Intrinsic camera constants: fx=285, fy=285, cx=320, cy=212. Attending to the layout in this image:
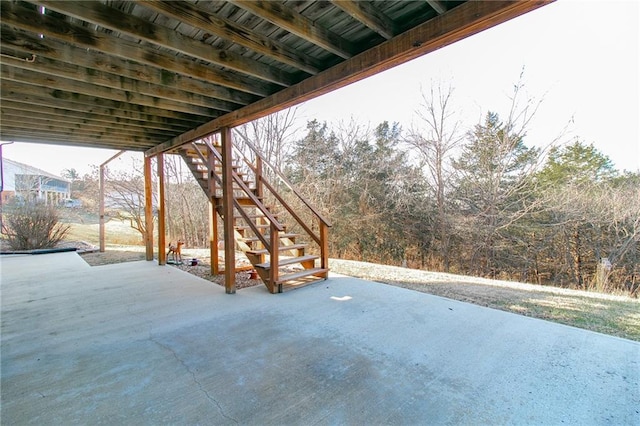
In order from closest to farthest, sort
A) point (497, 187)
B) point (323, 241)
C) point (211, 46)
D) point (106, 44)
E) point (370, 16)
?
point (370, 16) → point (106, 44) → point (211, 46) → point (323, 241) → point (497, 187)

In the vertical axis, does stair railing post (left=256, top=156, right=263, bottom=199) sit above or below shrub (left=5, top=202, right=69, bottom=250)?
above

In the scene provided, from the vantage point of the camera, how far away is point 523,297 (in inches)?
147

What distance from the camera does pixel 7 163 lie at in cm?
1418

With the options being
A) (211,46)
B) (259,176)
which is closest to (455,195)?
(259,176)

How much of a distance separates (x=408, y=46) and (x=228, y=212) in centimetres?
298

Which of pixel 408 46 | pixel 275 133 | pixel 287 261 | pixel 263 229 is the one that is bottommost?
pixel 287 261

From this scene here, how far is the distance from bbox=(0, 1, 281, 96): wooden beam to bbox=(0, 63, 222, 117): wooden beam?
84cm

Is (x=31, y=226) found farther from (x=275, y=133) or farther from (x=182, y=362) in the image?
(x=182, y=362)

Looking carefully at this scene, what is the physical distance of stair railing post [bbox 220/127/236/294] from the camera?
3988 millimetres

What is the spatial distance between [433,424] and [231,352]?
5.08ft

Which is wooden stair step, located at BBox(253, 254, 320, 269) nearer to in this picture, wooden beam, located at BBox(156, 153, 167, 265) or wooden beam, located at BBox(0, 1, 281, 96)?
wooden beam, located at BBox(0, 1, 281, 96)

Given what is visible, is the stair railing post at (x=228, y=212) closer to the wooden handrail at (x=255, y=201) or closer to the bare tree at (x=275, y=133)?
the wooden handrail at (x=255, y=201)

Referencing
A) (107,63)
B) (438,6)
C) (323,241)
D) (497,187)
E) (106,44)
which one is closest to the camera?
(438,6)

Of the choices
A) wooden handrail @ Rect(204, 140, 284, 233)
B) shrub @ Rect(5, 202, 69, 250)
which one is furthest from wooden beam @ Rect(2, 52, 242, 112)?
shrub @ Rect(5, 202, 69, 250)
